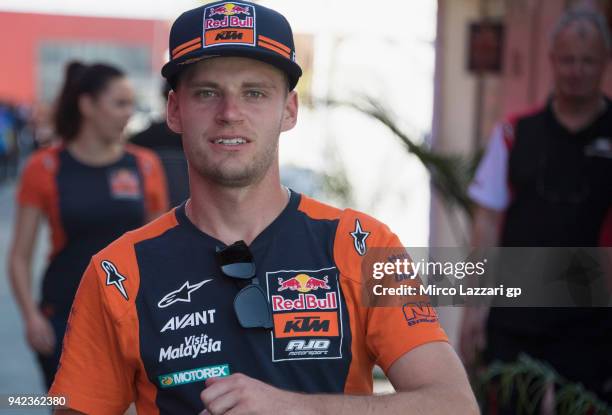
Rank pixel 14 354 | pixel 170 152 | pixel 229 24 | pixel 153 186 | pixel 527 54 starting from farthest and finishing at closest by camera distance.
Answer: pixel 14 354 → pixel 527 54 → pixel 170 152 → pixel 153 186 → pixel 229 24

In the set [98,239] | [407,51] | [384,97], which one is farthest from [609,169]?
[407,51]

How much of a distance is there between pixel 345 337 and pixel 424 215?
671cm

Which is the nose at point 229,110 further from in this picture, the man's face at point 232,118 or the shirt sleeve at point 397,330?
the shirt sleeve at point 397,330

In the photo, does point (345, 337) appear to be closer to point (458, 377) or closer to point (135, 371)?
point (458, 377)

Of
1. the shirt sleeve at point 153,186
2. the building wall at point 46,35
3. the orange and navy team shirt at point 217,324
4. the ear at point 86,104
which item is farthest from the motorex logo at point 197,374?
the building wall at point 46,35

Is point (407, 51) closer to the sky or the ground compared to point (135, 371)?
closer to the sky

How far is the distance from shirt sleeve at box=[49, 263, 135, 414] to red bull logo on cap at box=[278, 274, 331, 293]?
39 centimetres

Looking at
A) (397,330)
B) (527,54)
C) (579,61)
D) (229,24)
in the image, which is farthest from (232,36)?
(527,54)

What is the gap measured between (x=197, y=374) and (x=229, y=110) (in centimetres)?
57

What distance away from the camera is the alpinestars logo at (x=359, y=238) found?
2.41 meters

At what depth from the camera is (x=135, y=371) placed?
2393mm

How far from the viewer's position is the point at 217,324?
7.73 feet

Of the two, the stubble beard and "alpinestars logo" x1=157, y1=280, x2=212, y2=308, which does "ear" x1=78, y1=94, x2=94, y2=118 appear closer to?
the stubble beard

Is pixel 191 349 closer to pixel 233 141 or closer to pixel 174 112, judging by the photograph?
pixel 233 141
